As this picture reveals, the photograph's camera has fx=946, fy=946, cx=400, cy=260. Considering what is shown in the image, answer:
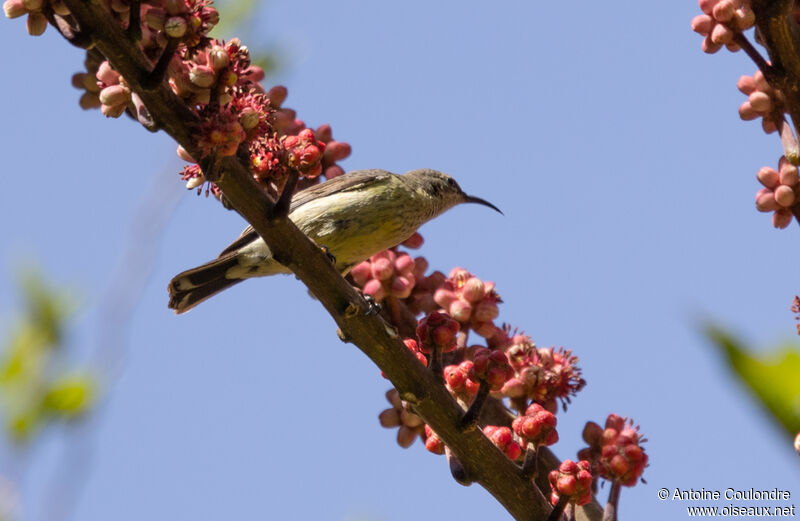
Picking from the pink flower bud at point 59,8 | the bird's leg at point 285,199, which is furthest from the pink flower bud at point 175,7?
the bird's leg at point 285,199

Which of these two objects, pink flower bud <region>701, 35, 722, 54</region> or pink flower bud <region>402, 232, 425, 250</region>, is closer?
pink flower bud <region>701, 35, 722, 54</region>

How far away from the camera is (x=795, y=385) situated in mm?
826

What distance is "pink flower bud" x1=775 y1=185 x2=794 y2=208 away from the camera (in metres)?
2.94

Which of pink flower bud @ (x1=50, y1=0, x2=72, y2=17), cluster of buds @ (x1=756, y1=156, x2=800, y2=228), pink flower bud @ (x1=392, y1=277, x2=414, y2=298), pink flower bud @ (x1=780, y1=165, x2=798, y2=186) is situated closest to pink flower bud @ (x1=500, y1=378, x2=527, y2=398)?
pink flower bud @ (x1=392, y1=277, x2=414, y2=298)

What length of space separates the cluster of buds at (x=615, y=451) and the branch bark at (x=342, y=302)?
1.35ft

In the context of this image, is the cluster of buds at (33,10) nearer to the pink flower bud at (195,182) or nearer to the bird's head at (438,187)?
the pink flower bud at (195,182)

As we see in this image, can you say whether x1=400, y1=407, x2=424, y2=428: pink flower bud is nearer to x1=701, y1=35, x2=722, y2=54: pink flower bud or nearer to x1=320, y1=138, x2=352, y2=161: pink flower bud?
x1=320, y1=138, x2=352, y2=161: pink flower bud

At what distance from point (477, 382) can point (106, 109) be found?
4.43ft

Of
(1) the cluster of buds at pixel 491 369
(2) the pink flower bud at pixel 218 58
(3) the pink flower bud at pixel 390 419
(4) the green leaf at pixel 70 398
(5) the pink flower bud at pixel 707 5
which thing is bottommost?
(4) the green leaf at pixel 70 398

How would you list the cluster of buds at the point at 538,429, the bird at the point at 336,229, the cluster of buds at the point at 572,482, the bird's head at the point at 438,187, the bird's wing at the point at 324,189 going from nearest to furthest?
the cluster of buds at the point at 572,482 → the cluster of buds at the point at 538,429 → the bird at the point at 336,229 → the bird's wing at the point at 324,189 → the bird's head at the point at 438,187

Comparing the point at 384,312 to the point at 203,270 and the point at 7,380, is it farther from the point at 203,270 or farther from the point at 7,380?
the point at 7,380

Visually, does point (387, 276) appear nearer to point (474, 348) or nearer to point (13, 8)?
point (474, 348)

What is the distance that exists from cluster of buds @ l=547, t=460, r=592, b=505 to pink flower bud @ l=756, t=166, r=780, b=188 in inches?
42.8

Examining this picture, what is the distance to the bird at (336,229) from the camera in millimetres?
4664
